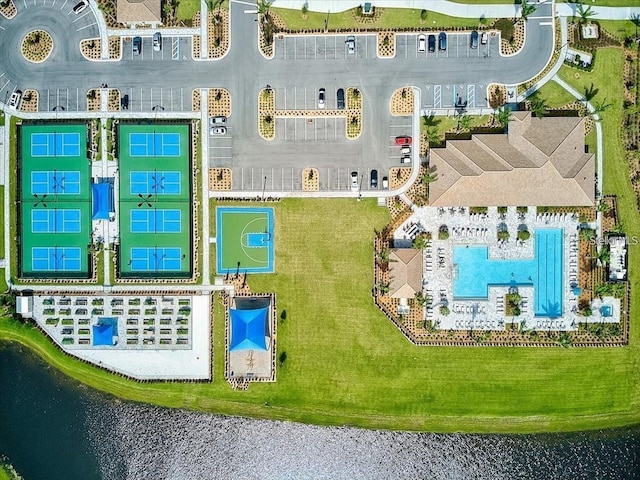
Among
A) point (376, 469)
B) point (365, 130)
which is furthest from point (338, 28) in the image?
point (376, 469)

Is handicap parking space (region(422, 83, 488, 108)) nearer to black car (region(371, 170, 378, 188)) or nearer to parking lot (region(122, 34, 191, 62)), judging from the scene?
black car (region(371, 170, 378, 188))

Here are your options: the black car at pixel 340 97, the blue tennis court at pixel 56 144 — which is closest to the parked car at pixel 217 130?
the black car at pixel 340 97

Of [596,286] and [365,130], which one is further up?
[365,130]

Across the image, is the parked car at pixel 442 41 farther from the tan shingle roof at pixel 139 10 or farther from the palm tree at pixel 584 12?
the tan shingle roof at pixel 139 10

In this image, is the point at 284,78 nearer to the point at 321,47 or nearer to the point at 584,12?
the point at 321,47

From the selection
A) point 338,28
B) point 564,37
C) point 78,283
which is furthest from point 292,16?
point 78,283

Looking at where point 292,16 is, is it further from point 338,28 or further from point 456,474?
point 456,474

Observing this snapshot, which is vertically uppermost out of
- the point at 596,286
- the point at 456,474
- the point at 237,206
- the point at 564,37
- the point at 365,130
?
the point at 564,37
